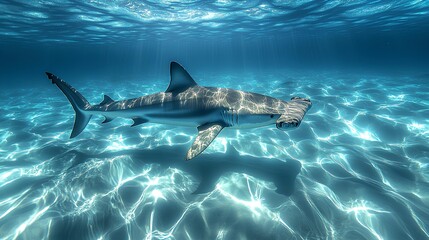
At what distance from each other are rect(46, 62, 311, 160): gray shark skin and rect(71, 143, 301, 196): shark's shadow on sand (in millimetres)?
1095

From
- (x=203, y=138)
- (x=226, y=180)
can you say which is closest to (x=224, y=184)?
(x=226, y=180)

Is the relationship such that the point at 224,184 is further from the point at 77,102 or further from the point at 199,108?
the point at 77,102

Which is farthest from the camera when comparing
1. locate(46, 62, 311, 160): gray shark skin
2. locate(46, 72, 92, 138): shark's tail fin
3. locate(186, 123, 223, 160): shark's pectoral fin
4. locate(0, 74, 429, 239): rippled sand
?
locate(46, 72, 92, 138): shark's tail fin

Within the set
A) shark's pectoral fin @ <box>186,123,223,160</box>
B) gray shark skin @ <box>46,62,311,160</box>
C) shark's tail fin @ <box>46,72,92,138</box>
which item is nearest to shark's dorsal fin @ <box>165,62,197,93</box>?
gray shark skin @ <box>46,62,311,160</box>

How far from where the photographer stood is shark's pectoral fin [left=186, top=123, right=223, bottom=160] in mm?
4562

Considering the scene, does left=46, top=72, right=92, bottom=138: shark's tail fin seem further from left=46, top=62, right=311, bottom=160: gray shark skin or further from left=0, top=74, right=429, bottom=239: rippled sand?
left=0, top=74, right=429, bottom=239: rippled sand

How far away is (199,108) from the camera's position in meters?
5.71

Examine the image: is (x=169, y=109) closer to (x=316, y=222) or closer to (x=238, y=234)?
(x=238, y=234)

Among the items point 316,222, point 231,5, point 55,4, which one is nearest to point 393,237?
point 316,222

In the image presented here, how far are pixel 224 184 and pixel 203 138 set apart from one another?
121 cm

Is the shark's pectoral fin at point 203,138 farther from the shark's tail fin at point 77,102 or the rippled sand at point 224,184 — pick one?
the shark's tail fin at point 77,102

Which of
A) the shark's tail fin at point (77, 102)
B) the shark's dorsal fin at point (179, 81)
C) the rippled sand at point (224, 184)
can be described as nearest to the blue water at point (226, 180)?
the rippled sand at point (224, 184)

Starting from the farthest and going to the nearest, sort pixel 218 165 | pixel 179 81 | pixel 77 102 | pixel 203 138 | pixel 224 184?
pixel 77 102
pixel 179 81
pixel 218 165
pixel 224 184
pixel 203 138

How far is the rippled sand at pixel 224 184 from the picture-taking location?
3.96 m
